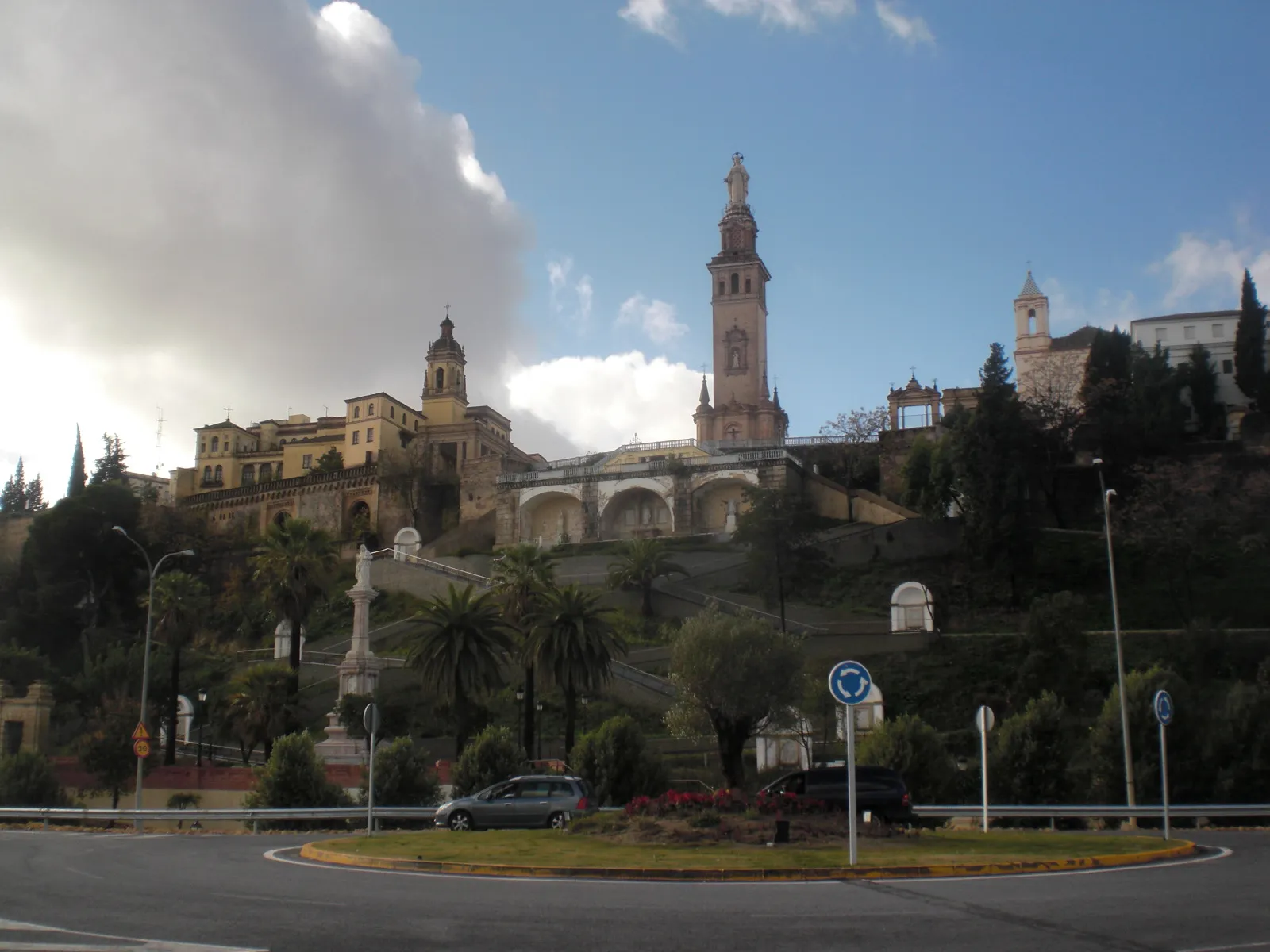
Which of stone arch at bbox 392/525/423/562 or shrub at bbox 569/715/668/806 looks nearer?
shrub at bbox 569/715/668/806

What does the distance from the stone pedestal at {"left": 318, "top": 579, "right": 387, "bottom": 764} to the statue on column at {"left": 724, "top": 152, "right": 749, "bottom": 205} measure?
6842cm

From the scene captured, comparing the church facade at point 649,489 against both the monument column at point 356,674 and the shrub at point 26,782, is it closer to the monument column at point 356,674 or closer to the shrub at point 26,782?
the monument column at point 356,674

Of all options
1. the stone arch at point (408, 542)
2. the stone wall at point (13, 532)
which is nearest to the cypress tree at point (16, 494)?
the stone wall at point (13, 532)

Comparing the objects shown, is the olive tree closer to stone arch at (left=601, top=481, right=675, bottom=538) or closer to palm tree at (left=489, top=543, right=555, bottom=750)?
palm tree at (left=489, top=543, right=555, bottom=750)

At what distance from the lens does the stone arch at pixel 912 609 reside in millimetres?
53844

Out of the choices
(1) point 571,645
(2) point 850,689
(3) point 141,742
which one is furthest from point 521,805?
(1) point 571,645

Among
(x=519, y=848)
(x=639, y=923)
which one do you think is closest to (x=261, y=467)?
(x=519, y=848)

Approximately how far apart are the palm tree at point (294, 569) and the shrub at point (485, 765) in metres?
18.0

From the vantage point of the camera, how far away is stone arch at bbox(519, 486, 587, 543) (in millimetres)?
82250

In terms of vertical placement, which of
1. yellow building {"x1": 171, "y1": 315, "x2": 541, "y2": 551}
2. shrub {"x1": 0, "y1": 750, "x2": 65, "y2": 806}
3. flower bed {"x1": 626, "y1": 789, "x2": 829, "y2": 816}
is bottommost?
shrub {"x1": 0, "y1": 750, "x2": 65, "y2": 806}

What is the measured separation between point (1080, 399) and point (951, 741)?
36.4m

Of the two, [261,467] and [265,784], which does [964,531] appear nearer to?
[265,784]

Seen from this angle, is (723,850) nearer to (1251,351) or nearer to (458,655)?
(458,655)

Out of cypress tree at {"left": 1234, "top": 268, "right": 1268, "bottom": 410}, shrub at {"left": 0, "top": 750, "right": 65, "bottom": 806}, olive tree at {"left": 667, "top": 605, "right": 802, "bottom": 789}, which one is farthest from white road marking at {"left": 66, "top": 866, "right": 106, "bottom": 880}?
cypress tree at {"left": 1234, "top": 268, "right": 1268, "bottom": 410}
